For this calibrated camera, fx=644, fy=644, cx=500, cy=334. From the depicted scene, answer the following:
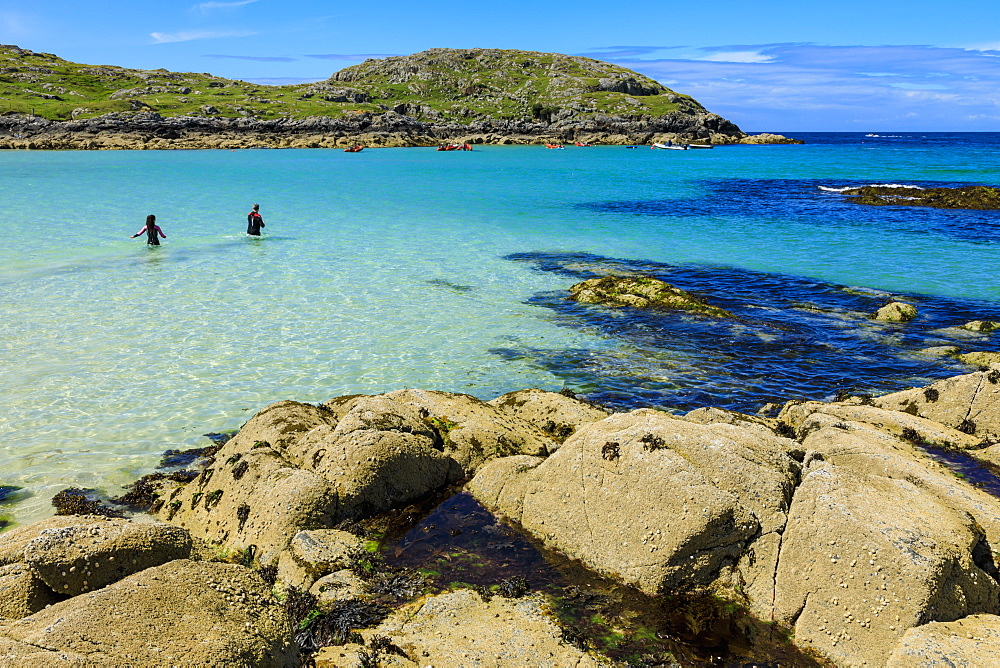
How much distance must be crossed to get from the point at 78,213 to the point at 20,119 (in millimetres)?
138869

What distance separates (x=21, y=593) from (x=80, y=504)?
18.7ft

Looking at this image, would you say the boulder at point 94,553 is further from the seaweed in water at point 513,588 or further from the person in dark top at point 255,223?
the person in dark top at point 255,223

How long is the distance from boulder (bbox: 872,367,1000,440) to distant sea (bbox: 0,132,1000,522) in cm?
259

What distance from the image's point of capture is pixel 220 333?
21.0m

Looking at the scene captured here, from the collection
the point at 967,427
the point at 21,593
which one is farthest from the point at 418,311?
the point at 21,593

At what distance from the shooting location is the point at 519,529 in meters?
10.0

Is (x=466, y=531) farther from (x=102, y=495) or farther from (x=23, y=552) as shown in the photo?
(x=102, y=495)

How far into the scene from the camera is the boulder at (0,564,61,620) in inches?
239

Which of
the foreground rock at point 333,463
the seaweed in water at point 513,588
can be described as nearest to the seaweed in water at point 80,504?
the foreground rock at point 333,463

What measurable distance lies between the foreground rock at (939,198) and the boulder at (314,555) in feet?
206

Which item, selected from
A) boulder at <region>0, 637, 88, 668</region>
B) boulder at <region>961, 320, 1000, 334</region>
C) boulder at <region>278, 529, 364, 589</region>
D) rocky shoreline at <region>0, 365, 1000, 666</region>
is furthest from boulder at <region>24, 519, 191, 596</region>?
boulder at <region>961, 320, 1000, 334</region>

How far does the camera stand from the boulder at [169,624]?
516 centimetres

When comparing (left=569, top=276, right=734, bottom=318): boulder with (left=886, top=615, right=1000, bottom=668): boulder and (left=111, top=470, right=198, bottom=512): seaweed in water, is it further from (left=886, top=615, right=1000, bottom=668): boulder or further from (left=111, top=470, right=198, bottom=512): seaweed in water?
(left=886, top=615, right=1000, bottom=668): boulder

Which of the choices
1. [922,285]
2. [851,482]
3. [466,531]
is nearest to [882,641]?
[851,482]
